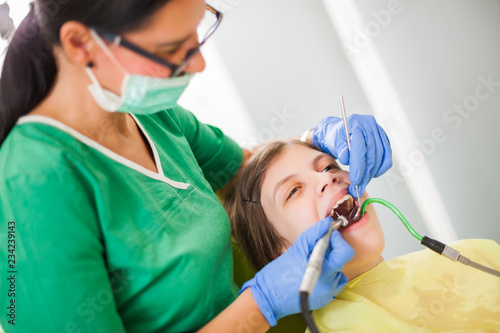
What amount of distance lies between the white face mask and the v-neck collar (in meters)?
0.09

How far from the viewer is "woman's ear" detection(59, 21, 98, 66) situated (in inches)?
35.4

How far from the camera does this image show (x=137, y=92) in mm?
984

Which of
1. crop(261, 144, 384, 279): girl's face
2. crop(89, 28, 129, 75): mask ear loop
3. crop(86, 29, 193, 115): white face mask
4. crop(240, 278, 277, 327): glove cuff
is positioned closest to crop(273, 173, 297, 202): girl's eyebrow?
crop(261, 144, 384, 279): girl's face

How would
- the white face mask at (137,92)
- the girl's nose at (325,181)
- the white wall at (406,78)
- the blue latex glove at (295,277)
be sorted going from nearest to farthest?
1. the white face mask at (137,92)
2. the blue latex glove at (295,277)
3. the girl's nose at (325,181)
4. the white wall at (406,78)

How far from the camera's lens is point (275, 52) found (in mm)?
1964

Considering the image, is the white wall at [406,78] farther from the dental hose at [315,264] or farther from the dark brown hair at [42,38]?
the dark brown hair at [42,38]

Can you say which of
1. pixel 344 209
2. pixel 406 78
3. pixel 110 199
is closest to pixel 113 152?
pixel 110 199

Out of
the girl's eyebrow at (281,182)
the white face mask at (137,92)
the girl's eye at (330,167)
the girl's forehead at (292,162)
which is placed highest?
the white face mask at (137,92)

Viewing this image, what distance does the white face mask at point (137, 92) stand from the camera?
961 millimetres

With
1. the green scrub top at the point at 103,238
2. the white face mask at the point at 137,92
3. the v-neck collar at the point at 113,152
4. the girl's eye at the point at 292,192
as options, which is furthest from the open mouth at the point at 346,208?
the white face mask at the point at 137,92

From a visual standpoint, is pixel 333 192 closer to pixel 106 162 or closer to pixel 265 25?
pixel 106 162

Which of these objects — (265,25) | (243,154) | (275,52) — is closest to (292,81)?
(275,52)

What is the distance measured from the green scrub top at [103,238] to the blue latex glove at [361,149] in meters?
0.41

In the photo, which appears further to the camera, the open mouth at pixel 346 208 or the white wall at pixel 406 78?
the white wall at pixel 406 78
